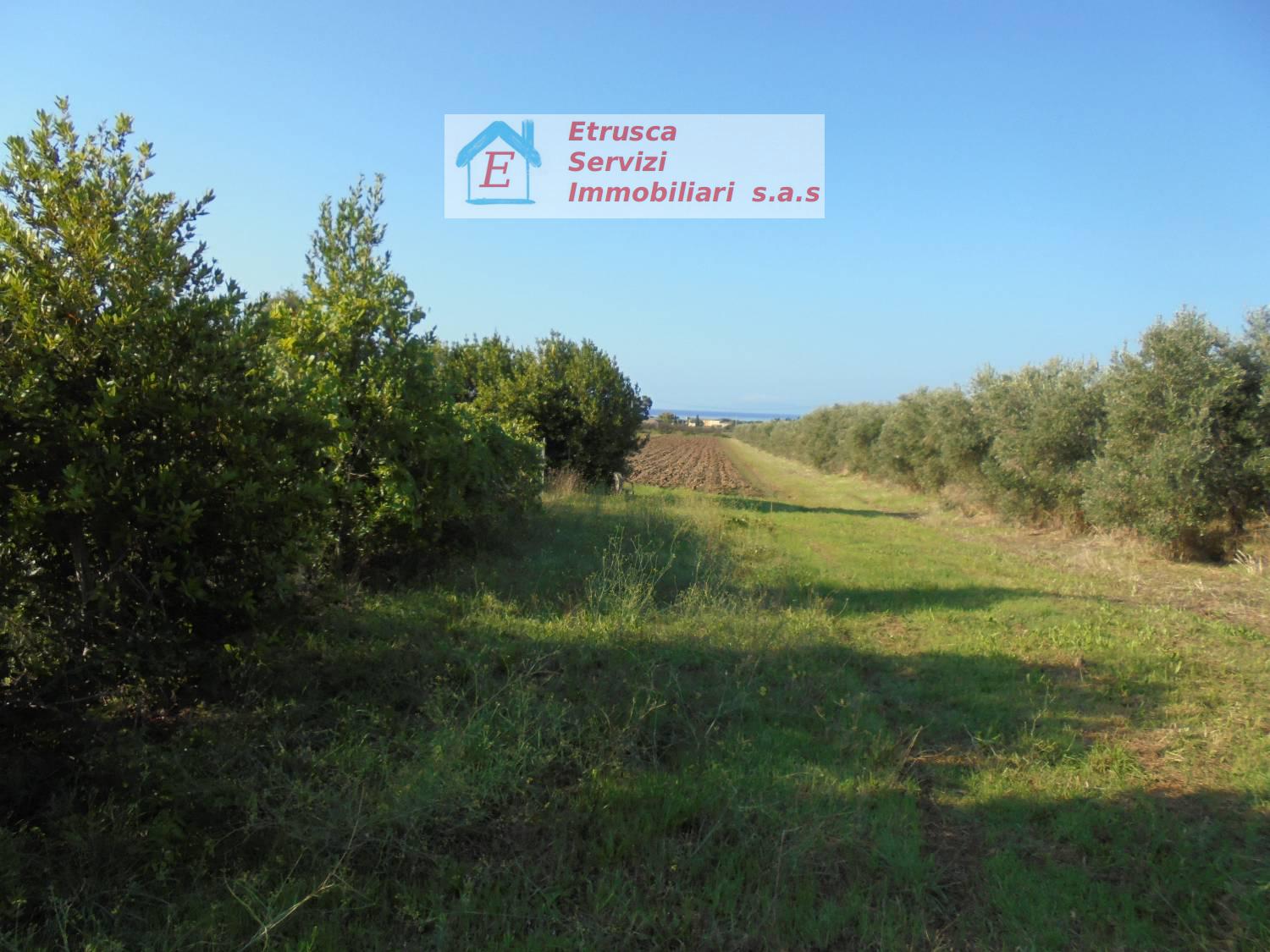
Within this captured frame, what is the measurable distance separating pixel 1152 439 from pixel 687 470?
92.8ft

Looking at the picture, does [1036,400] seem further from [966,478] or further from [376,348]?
[376,348]

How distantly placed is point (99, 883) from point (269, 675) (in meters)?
1.72

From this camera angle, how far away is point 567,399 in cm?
1884

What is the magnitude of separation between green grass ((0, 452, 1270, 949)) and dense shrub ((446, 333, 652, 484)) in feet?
40.5

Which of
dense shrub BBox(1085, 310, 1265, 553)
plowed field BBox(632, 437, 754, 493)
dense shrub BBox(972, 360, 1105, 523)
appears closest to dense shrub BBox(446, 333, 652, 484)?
plowed field BBox(632, 437, 754, 493)

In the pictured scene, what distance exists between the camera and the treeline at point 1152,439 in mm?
12242

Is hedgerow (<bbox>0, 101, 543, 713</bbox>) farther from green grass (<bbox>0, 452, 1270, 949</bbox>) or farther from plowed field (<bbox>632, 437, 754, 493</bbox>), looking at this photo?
plowed field (<bbox>632, 437, 754, 493</bbox>)

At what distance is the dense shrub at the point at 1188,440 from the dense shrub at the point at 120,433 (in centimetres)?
1396

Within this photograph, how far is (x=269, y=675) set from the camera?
4406 millimetres

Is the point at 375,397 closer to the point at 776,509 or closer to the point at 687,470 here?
the point at 776,509

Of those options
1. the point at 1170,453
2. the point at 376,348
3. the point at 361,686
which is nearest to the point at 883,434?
the point at 1170,453

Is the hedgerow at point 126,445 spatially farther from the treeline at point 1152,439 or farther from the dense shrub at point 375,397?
the treeline at point 1152,439

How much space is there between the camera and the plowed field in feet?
103

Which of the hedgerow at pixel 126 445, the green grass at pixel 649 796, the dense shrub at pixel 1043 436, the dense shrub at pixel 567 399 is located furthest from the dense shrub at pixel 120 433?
the dense shrub at pixel 1043 436
